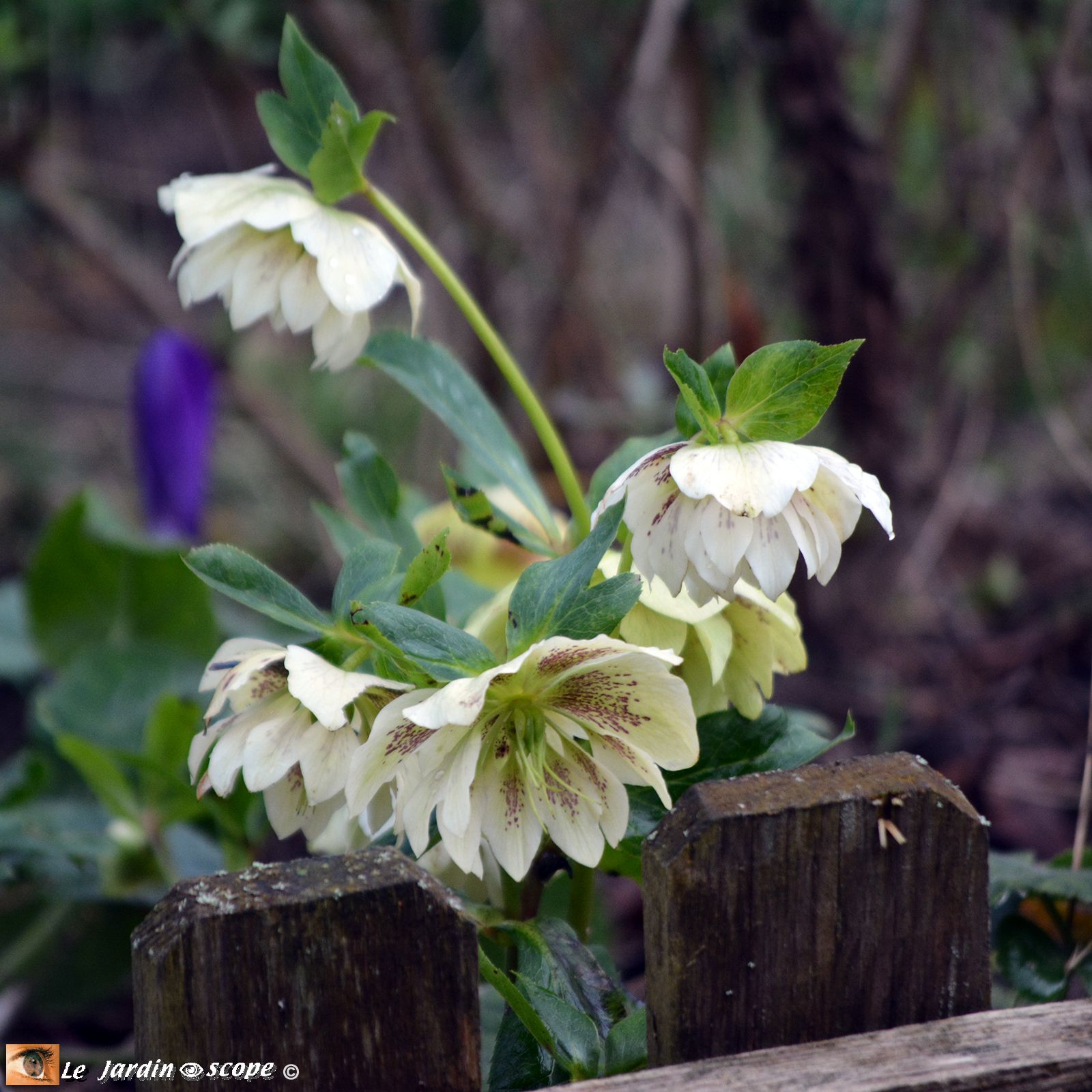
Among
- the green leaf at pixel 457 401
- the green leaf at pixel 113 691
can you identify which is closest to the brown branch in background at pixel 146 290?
the green leaf at pixel 113 691

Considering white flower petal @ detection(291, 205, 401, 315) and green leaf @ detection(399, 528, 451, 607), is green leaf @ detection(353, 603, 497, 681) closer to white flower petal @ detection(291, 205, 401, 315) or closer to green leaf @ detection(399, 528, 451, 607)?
green leaf @ detection(399, 528, 451, 607)

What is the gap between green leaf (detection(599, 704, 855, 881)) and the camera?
26.4 inches

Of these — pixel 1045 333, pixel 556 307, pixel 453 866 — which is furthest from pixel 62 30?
pixel 1045 333

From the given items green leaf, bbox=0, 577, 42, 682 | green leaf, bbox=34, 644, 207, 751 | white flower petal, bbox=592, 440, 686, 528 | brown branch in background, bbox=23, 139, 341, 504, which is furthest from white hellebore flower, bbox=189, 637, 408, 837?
brown branch in background, bbox=23, 139, 341, 504

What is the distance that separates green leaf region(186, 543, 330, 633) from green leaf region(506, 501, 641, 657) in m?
0.11

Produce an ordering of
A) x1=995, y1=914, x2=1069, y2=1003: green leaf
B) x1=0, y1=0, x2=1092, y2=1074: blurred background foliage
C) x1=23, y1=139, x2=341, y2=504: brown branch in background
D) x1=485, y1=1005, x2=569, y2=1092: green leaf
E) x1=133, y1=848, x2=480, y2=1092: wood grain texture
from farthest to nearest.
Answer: x1=23, y1=139, x2=341, y2=504: brown branch in background < x1=0, y1=0, x2=1092, y2=1074: blurred background foliage < x1=995, y1=914, x2=1069, y2=1003: green leaf < x1=485, y1=1005, x2=569, y2=1092: green leaf < x1=133, y1=848, x2=480, y2=1092: wood grain texture

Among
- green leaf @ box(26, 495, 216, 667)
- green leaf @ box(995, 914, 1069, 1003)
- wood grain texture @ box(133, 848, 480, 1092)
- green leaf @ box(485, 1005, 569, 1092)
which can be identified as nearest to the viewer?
wood grain texture @ box(133, 848, 480, 1092)

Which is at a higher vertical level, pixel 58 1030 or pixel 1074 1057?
pixel 1074 1057

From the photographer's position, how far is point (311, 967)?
520 mm

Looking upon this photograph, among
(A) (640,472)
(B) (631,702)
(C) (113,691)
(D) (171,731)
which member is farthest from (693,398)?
(C) (113,691)

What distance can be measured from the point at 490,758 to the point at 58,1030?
0.96m

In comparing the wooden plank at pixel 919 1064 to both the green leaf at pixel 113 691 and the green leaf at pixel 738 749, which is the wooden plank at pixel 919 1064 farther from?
the green leaf at pixel 113 691

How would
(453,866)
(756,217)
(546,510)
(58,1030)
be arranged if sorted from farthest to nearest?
(756,217), (58,1030), (546,510), (453,866)

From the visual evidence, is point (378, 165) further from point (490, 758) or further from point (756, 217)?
point (490, 758)
